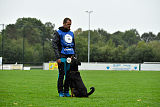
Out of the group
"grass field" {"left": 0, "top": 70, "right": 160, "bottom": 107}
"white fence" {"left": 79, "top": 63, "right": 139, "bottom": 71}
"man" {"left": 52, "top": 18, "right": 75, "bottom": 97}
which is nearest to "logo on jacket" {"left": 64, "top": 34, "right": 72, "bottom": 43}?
"man" {"left": 52, "top": 18, "right": 75, "bottom": 97}

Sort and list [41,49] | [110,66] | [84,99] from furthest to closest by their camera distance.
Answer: [41,49] → [110,66] → [84,99]

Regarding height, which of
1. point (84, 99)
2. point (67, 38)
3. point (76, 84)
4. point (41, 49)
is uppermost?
point (41, 49)

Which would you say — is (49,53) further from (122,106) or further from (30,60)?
(122,106)

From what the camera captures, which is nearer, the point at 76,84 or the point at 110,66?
the point at 76,84

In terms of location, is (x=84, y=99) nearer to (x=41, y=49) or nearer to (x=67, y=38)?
(x=67, y=38)

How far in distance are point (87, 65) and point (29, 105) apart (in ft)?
125

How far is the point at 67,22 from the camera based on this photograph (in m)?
8.10

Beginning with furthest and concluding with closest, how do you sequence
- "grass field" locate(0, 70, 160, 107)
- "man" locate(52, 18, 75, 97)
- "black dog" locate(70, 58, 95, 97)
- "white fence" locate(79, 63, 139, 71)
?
"white fence" locate(79, 63, 139, 71)
"man" locate(52, 18, 75, 97)
"black dog" locate(70, 58, 95, 97)
"grass field" locate(0, 70, 160, 107)

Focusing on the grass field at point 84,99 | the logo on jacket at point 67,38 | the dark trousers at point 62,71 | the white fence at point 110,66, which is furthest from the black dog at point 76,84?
the white fence at point 110,66

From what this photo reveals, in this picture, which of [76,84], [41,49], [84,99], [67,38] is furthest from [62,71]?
[41,49]

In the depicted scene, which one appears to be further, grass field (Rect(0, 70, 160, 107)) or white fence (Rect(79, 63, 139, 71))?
white fence (Rect(79, 63, 139, 71))

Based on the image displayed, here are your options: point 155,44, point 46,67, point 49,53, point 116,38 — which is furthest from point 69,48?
point 116,38

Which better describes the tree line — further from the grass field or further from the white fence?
the grass field

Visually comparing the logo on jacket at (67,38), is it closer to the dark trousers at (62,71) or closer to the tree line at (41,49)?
the dark trousers at (62,71)
